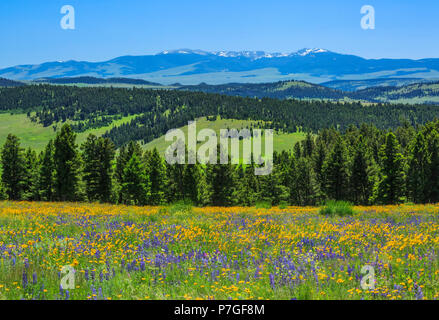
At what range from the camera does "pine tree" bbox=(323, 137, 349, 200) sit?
6712 cm

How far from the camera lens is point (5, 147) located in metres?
63.4

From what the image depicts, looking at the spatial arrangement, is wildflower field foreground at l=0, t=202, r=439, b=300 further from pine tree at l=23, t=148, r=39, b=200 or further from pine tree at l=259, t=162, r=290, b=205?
pine tree at l=259, t=162, r=290, b=205

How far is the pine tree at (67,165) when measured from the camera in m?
51.5

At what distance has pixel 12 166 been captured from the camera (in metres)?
64.4

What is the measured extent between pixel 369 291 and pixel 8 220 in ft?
39.4

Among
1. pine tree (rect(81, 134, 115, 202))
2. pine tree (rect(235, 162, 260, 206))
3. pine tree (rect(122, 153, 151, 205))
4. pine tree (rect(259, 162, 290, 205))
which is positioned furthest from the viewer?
pine tree (rect(259, 162, 290, 205))

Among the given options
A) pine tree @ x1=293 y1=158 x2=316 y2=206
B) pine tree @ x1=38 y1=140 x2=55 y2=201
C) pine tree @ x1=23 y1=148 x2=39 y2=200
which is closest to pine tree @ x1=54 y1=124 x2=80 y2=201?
pine tree @ x1=38 y1=140 x2=55 y2=201

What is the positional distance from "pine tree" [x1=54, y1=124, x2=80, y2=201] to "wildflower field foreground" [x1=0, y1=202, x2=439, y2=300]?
4515cm

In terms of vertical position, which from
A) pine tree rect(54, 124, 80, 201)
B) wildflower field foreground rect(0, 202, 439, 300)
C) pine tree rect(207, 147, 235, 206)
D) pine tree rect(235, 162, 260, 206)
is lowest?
pine tree rect(235, 162, 260, 206)

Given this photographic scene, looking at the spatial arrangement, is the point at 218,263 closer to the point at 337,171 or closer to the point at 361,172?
the point at 337,171

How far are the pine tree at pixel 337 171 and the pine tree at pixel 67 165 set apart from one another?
47.6 metres

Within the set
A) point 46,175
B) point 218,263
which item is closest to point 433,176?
point 218,263
